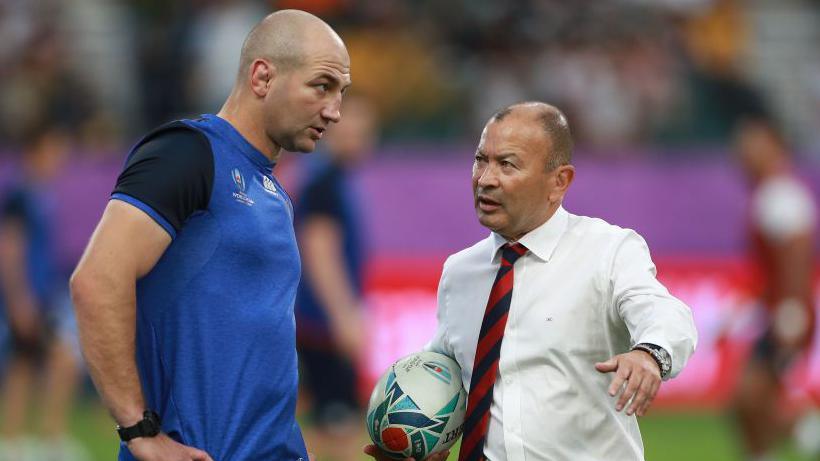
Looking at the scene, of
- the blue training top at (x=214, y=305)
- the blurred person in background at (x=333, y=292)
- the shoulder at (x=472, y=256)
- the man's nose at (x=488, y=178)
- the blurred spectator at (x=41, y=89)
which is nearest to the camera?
the blue training top at (x=214, y=305)

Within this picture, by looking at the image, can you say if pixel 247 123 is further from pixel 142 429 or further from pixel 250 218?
pixel 142 429

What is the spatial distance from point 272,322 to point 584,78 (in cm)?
1227

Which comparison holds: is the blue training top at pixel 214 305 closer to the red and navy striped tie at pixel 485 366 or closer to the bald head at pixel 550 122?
the red and navy striped tie at pixel 485 366

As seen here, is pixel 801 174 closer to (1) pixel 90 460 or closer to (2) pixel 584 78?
(2) pixel 584 78

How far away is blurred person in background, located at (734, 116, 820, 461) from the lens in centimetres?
1017

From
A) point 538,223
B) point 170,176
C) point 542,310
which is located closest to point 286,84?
point 170,176

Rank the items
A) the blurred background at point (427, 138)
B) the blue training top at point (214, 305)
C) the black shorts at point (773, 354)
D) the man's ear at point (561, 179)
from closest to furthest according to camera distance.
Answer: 1. the blue training top at point (214, 305)
2. the man's ear at point (561, 179)
3. the black shorts at point (773, 354)
4. the blurred background at point (427, 138)

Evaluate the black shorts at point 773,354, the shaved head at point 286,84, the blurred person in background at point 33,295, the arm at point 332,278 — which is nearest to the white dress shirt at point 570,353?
the shaved head at point 286,84

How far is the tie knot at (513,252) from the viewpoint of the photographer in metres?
4.77

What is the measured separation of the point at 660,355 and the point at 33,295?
9.35 m

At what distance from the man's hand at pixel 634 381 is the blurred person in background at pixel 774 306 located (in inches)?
256

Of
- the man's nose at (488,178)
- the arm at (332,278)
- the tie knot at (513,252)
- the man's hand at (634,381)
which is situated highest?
the man's nose at (488,178)

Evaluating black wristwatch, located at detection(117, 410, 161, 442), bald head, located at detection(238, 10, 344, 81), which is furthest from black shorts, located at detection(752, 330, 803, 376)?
black wristwatch, located at detection(117, 410, 161, 442)

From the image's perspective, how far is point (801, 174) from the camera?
46.8ft
